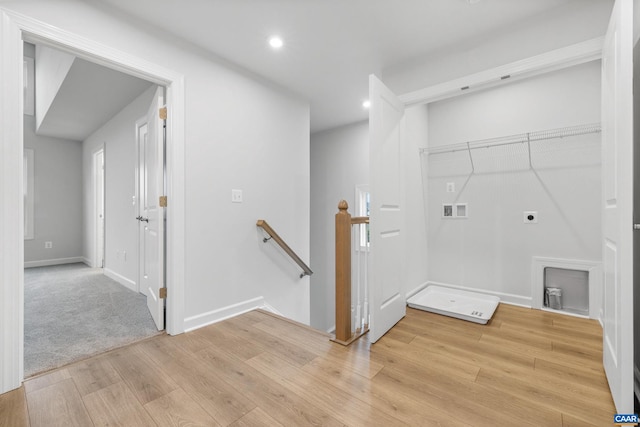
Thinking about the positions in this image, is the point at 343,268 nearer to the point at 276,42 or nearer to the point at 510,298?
the point at 276,42

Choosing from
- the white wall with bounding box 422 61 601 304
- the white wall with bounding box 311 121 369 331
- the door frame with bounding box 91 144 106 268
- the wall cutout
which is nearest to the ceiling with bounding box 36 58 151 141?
the door frame with bounding box 91 144 106 268

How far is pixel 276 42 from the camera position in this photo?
2369mm

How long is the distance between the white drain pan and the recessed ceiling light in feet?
8.94

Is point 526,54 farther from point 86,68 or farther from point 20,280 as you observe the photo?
point 86,68

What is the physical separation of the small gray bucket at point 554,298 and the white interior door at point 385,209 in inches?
59.9

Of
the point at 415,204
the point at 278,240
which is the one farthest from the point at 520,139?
the point at 278,240

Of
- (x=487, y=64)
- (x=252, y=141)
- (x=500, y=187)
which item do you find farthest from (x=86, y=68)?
(x=500, y=187)

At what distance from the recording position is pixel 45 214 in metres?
5.30

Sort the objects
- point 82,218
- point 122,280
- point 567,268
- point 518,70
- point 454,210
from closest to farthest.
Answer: point 518,70, point 567,268, point 454,210, point 122,280, point 82,218

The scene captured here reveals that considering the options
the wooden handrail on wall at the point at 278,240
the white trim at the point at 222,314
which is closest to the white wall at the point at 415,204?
the wooden handrail on wall at the point at 278,240

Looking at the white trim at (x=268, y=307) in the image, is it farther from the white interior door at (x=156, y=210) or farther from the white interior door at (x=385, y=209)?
the white interior door at (x=385, y=209)

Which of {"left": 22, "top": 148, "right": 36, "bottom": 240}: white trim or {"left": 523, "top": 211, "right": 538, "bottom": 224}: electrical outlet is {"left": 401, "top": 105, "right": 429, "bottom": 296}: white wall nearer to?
{"left": 523, "top": 211, "right": 538, "bottom": 224}: electrical outlet

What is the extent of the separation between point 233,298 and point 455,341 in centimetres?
194

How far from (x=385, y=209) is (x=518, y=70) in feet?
4.62
